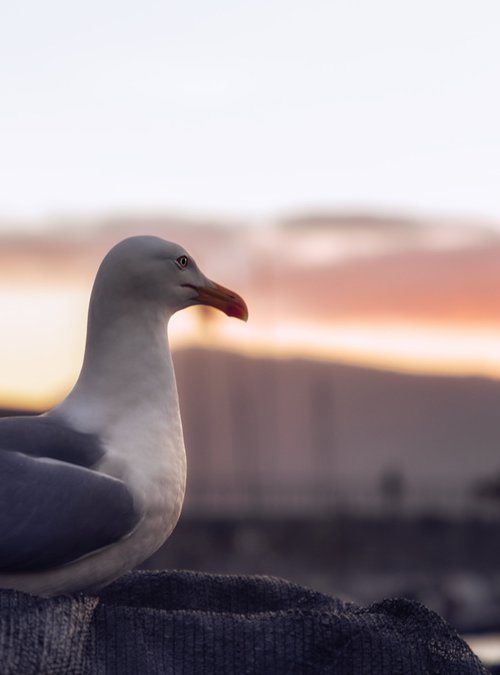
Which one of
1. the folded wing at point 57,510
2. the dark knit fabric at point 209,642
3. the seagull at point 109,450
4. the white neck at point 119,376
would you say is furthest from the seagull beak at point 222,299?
the dark knit fabric at point 209,642

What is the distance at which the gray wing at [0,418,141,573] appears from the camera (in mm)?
4520

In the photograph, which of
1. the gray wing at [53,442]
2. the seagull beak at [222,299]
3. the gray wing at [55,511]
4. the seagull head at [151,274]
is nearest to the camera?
Result: the gray wing at [55,511]

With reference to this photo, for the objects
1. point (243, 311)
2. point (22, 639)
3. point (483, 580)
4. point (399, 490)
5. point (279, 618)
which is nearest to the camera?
point (22, 639)

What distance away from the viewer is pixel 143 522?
472 cm

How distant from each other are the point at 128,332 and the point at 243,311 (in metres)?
0.59

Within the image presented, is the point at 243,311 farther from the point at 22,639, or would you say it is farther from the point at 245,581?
the point at 22,639

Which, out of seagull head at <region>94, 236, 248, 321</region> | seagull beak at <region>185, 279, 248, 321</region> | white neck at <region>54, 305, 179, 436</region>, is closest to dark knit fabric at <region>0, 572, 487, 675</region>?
white neck at <region>54, 305, 179, 436</region>

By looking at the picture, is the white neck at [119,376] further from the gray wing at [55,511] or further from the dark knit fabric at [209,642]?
the dark knit fabric at [209,642]

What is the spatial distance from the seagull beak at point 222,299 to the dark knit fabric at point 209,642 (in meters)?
1.31

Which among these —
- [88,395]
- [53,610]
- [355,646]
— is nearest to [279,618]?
[355,646]

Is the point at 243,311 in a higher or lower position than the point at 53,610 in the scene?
higher

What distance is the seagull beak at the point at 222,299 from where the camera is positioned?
16.9 feet

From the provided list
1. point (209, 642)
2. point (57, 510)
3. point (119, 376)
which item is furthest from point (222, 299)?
point (209, 642)

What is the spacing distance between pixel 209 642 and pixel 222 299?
155cm
